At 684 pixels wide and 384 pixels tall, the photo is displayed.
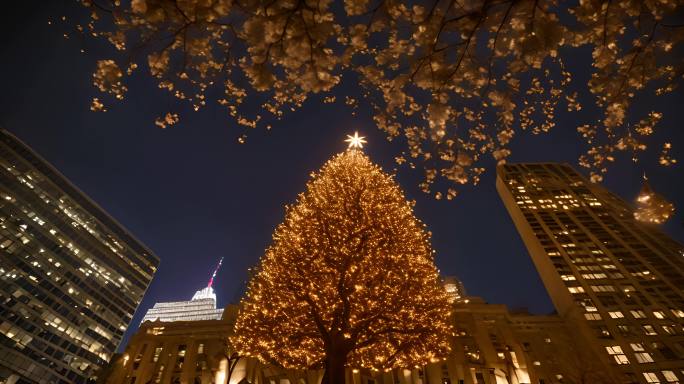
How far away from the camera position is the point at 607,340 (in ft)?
125

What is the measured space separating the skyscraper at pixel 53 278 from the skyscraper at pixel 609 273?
8699cm

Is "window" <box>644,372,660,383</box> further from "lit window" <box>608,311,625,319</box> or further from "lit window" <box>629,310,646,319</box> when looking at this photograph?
"lit window" <box>629,310,646,319</box>

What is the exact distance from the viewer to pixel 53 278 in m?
67.9

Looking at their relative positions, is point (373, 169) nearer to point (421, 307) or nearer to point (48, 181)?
point (421, 307)

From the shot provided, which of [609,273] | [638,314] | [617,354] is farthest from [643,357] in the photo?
[609,273]

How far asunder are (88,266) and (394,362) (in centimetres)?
9185

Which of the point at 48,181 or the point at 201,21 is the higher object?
the point at 48,181

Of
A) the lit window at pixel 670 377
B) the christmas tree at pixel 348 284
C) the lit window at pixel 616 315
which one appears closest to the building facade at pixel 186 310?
the lit window at pixel 616 315

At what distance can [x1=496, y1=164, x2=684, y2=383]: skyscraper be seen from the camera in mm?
37094

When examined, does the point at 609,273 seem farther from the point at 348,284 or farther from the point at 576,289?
the point at 348,284

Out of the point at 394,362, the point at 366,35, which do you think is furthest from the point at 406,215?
the point at 366,35

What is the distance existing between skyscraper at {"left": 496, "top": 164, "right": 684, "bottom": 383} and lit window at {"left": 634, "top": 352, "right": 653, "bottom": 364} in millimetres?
92

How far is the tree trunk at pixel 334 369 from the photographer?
919 centimetres

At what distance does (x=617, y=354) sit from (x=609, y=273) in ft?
45.5
